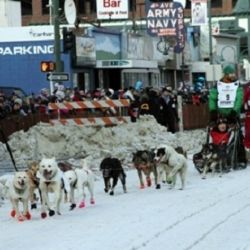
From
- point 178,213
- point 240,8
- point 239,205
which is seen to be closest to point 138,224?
point 178,213

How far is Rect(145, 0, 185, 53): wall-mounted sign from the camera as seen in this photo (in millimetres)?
43812

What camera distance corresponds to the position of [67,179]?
1020 centimetres

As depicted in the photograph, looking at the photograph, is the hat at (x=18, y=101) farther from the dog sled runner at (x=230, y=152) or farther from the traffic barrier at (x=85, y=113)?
the dog sled runner at (x=230, y=152)

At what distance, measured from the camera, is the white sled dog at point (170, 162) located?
12.1 m

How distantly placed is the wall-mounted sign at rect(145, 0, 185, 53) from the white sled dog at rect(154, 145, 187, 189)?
104 ft

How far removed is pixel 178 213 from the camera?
978cm

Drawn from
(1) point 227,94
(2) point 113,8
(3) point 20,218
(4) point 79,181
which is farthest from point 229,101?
(2) point 113,8

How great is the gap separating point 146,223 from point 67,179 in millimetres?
1528

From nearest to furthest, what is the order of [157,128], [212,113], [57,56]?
[212,113], [157,128], [57,56]

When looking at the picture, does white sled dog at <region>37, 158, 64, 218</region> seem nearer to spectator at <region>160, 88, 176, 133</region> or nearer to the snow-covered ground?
the snow-covered ground

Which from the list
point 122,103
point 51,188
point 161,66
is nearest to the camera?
point 51,188

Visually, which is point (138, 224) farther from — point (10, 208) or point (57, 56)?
point (57, 56)

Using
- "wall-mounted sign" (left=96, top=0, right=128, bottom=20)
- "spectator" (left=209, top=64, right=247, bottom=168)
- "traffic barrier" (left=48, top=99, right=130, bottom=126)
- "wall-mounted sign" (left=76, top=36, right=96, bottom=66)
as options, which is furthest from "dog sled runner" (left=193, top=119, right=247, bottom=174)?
"wall-mounted sign" (left=96, top=0, right=128, bottom=20)

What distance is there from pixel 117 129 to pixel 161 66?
95.0 feet
